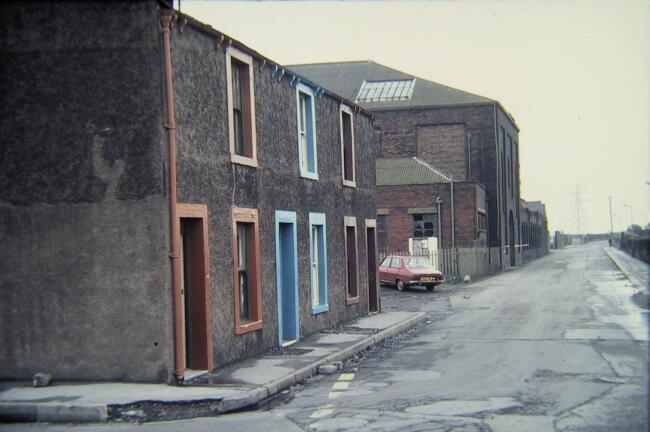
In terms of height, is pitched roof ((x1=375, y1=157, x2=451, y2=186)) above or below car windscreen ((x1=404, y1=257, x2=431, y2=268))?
above

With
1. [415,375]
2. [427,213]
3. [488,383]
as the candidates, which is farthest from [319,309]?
[427,213]

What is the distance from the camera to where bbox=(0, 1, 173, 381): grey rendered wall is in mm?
11188

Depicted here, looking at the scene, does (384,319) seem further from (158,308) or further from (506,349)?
(158,308)

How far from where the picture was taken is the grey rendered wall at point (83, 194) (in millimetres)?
11188

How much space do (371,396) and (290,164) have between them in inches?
284

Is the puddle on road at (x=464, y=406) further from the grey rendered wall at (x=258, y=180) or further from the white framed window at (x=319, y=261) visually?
the white framed window at (x=319, y=261)

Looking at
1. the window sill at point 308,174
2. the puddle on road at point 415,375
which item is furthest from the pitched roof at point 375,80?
the puddle on road at point 415,375

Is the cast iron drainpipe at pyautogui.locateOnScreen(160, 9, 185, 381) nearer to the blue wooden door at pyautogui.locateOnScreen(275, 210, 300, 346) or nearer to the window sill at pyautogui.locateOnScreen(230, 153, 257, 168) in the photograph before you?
the window sill at pyautogui.locateOnScreen(230, 153, 257, 168)

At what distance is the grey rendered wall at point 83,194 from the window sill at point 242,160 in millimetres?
2510

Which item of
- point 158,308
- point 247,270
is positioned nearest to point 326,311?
point 247,270

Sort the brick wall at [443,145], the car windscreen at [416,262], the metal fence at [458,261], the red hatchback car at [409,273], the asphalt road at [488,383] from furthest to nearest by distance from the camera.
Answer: the brick wall at [443,145], the metal fence at [458,261], the car windscreen at [416,262], the red hatchback car at [409,273], the asphalt road at [488,383]

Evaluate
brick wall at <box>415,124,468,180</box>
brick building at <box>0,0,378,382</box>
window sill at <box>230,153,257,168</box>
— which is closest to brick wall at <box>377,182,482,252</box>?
brick wall at <box>415,124,468,180</box>

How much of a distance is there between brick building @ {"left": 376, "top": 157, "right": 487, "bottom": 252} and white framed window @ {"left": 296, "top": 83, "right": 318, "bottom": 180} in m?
25.9

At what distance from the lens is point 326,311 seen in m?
18.5
